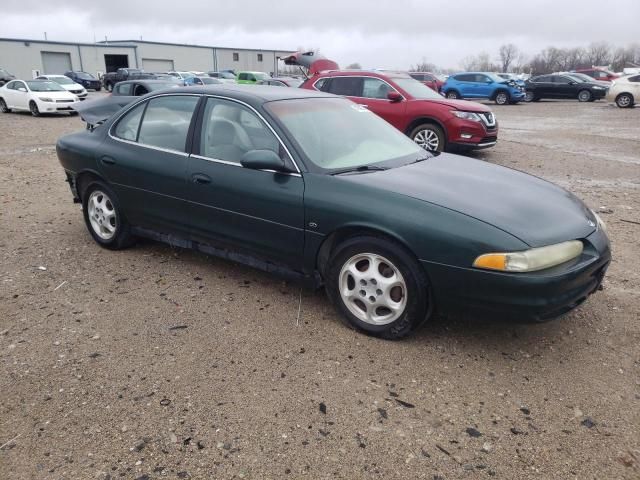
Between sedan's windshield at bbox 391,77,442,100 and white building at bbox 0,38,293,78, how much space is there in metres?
48.5

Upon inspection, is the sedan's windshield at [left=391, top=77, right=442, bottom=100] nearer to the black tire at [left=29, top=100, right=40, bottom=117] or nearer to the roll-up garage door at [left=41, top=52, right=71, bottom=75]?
the black tire at [left=29, top=100, right=40, bottom=117]

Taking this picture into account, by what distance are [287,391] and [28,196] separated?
587 cm

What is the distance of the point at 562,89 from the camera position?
26.8 m

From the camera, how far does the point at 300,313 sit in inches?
148

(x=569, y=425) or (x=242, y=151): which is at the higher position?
(x=242, y=151)

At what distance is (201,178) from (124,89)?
420 inches

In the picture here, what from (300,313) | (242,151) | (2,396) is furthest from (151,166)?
(2,396)

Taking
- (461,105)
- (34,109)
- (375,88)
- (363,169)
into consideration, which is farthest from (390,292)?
(34,109)

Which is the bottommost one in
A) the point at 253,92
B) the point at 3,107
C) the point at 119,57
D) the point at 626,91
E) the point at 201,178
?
the point at 3,107

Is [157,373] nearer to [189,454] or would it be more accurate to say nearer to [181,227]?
[189,454]

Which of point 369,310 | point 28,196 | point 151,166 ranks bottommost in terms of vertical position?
point 28,196

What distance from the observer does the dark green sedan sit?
296 centimetres

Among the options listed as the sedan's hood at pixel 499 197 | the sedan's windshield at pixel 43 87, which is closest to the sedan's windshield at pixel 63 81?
the sedan's windshield at pixel 43 87

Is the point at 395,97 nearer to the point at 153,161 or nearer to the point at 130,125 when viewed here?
the point at 130,125
